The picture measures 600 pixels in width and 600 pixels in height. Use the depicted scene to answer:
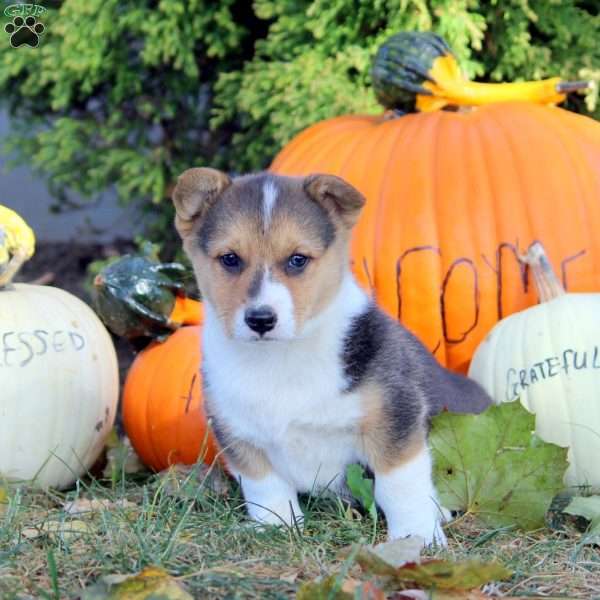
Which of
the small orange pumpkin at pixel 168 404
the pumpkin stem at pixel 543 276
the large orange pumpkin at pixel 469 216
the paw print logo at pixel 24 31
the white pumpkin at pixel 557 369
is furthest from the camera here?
the paw print logo at pixel 24 31

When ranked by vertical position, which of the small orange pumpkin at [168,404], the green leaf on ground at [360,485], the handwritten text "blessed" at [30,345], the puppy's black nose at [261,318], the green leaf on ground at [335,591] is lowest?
the small orange pumpkin at [168,404]

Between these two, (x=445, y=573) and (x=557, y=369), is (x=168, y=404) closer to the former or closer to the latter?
(x=557, y=369)

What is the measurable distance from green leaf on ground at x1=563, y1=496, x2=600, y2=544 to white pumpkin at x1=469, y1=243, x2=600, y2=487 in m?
0.32

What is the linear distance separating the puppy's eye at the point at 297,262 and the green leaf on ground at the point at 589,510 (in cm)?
115

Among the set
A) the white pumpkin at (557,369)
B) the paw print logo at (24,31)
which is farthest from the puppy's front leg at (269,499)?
the paw print logo at (24,31)

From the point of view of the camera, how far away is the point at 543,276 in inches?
151

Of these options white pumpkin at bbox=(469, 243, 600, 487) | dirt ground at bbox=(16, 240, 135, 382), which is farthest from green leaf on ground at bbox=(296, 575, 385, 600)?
dirt ground at bbox=(16, 240, 135, 382)

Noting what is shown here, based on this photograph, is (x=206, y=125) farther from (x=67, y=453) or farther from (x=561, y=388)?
(x=561, y=388)

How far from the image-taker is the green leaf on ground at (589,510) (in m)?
2.95

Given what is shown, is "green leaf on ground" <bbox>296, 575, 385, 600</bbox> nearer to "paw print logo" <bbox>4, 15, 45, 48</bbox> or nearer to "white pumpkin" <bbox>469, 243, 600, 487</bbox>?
"white pumpkin" <bbox>469, 243, 600, 487</bbox>

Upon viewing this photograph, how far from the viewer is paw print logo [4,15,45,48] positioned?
5438mm

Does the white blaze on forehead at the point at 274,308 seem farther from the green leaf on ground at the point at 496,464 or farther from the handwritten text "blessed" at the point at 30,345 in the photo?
the handwritten text "blessed" at the point at 30,345

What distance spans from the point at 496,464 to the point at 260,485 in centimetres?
77

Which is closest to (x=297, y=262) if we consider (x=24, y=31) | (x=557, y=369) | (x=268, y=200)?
(x=268, y=200)
